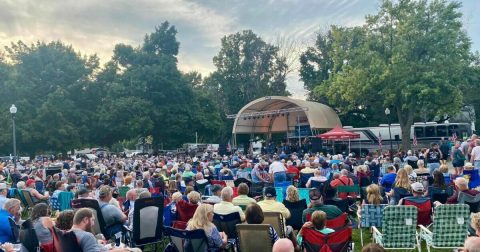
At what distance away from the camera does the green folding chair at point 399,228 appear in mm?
6141

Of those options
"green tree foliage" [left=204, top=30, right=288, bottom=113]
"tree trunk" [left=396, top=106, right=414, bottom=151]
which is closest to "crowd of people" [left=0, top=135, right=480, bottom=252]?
"tree trunk" [left=396, top=106, right=414, bottom=151]

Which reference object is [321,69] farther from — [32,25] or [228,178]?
[228,178]

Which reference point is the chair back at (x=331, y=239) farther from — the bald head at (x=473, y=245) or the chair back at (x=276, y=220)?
the bald head at (x=473, y=245)

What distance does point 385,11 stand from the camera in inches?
1213

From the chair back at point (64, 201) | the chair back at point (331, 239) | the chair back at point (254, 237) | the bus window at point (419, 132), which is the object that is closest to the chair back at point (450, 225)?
the chair back at point (331, 239)

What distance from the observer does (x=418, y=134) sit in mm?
34812

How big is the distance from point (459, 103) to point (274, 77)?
30850 millimetres

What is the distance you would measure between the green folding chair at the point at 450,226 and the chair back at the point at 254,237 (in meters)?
2.64

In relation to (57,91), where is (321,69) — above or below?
above

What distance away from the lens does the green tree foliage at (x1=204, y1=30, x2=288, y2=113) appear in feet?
181

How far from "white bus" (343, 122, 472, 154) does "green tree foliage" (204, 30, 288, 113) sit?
21.9m

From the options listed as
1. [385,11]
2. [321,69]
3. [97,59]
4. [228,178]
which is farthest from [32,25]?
[321,69]

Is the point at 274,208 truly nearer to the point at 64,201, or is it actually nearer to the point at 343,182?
the point at 343,182

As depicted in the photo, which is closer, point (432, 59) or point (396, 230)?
point (396, 230)
